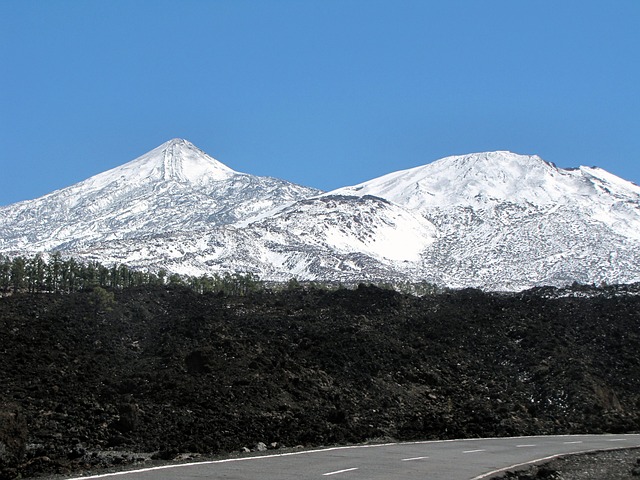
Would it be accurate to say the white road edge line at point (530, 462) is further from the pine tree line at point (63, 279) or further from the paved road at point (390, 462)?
the pine tree line at point (63, 279)

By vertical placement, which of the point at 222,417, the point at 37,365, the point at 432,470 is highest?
the point at 37,365

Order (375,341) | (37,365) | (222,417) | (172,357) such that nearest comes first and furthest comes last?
(222,417)
(37,365)
(172,357)
(375,341)

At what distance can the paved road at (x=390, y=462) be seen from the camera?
1728cm

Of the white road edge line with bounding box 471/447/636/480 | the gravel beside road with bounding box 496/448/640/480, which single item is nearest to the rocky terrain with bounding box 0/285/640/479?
the white road edge line with bounding box 471/447/636/480

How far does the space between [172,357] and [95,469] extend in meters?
17.0

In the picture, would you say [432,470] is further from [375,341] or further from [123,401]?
[375,341]

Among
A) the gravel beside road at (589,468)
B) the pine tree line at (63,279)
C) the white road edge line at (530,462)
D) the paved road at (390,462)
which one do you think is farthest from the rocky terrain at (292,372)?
the pine tree line at (63,279)

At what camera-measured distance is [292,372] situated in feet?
112

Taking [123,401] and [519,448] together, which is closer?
[519,448]

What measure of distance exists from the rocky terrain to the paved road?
2092mm

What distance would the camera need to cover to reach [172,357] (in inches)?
1366

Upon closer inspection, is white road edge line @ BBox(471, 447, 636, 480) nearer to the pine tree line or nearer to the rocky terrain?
the rocky terrain

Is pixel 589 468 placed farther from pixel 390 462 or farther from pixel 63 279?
pixel 63 279

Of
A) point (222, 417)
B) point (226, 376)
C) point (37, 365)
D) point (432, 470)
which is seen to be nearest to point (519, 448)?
point (432, 470)
